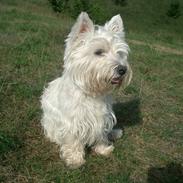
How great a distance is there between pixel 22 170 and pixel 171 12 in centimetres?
3237

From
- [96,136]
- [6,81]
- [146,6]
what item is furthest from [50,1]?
[96,136]

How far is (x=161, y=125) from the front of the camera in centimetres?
731

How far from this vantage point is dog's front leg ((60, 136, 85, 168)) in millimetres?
5531

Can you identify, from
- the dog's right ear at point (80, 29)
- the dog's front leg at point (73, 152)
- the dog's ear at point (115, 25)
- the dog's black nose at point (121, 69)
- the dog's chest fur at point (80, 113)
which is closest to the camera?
the dog's black nose at point (121, 69)

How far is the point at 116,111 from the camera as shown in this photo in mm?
7461

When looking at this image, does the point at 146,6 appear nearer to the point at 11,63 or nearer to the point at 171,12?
the point at 171,12

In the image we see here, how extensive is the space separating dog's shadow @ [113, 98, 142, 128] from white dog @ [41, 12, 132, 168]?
43.5 inches

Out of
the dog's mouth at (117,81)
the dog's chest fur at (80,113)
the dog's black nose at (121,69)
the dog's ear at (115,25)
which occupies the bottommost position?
the dog's chest fur at (80,113)

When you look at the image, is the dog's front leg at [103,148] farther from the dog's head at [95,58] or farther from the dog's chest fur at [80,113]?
the dog's head at [95,58]

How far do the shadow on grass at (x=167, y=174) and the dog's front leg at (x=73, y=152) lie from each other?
38.1 inches

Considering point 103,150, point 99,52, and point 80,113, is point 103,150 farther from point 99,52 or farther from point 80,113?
point 99,52

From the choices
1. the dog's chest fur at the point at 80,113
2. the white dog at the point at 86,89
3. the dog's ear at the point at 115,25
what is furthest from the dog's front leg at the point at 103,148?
the dog's ear at the point at 115,25

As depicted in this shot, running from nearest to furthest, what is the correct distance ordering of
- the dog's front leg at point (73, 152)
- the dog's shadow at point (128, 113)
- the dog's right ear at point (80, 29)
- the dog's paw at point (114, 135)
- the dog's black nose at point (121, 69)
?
the dog's black nose at point (121, 69)
the dog's right ear at point (80, 29)
the dog's front leg at point (73, 152)
the dog's paw at point (114, 135)
the dog's shadow at point (128, 113)

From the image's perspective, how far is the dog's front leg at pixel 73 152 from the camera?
553 cm
